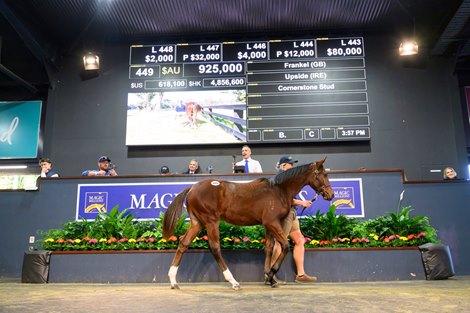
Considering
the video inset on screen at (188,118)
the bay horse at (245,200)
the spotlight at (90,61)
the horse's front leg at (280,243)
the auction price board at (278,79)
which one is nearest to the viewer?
the horse's front leg at (280,243)

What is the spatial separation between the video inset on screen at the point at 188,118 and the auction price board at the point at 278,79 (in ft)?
0.45

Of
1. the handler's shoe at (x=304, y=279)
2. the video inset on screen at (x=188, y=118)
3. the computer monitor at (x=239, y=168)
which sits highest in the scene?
the video inset on screen at (x=188, y=118)

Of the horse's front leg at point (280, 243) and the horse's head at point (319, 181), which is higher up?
the horse's head at point (319, 181)

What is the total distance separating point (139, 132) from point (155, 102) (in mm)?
901

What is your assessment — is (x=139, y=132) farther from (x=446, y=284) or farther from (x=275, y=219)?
(x=446, y=284)

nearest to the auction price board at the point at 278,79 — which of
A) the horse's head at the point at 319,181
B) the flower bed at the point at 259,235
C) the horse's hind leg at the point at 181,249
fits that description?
the flower bed at the point at 259,235

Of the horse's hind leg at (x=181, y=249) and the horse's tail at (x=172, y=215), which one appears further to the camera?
the horse's tail at (x=172, y=215)

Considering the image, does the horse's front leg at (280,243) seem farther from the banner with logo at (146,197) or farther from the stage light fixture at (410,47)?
the stage light fixture at (410,47)

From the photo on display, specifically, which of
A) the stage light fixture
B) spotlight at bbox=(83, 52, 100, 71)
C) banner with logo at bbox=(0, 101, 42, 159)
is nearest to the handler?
the stage light fixture

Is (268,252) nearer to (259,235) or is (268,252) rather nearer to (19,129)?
(259,235)

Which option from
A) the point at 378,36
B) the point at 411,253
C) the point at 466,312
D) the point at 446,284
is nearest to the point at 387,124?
the point at 378,36

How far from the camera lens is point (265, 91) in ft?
34.6

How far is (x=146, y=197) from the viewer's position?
7.86m

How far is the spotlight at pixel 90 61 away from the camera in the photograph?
11086 millimetres
